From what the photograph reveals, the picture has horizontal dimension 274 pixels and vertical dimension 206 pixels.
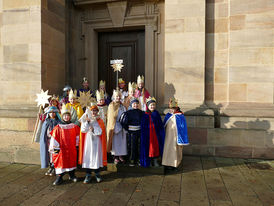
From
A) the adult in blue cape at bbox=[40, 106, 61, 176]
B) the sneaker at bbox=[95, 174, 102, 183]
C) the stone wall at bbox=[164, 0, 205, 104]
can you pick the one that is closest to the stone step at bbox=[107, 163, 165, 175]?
the sneaker at bbox=[95, 174, 102, 183]

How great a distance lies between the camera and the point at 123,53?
7.32m

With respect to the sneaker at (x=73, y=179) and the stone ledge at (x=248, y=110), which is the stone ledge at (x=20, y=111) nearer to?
the sneaker at (x=73, y=179)

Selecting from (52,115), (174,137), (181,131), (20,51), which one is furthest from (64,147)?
(20,51)

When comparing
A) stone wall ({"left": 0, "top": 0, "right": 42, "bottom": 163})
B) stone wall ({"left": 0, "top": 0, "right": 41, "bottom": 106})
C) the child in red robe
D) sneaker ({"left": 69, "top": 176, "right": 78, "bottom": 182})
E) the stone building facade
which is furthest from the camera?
stone wall ({"left": 0, "top": 0, "right": 41, "bottom": 106})

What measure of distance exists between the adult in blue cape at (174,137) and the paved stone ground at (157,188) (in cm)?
30

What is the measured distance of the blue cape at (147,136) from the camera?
4438 millimetres

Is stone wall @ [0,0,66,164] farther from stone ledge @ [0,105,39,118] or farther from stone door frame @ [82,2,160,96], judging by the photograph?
stone door frame @ [82,2,160,96]

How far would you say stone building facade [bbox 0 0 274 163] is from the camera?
17.8 ft

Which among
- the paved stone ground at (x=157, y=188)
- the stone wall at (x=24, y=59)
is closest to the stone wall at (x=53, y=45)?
the stone wall at (x=24, y=59)

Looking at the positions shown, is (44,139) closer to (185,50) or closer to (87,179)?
(87,179)

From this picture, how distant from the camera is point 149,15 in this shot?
6734mm

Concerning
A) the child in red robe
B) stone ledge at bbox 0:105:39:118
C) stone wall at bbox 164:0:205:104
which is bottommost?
the child in red robe

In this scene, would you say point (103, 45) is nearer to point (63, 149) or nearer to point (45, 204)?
point (63, 149)

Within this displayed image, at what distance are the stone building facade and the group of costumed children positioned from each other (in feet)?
3.92
